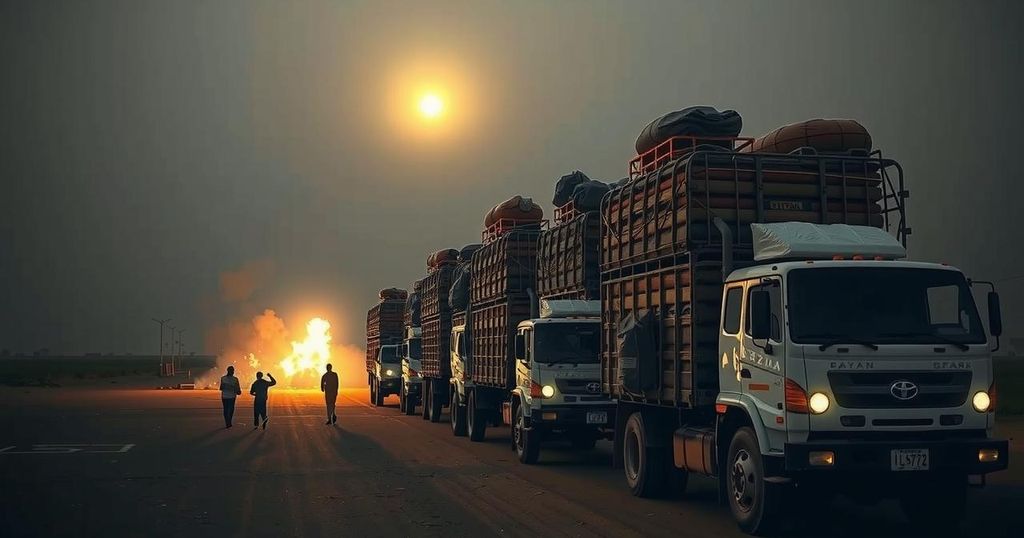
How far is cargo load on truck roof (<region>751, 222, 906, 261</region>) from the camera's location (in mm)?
11180

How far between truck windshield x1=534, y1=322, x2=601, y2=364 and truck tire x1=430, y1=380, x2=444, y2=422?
14.3m

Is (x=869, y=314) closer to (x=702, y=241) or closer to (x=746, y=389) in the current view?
(x=746, y=389)

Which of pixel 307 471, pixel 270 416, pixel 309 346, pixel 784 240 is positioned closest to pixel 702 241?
pixel 784 240

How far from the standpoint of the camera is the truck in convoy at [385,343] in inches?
1743

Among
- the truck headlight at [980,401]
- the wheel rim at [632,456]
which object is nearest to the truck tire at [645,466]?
the wheel rim at [632,456]

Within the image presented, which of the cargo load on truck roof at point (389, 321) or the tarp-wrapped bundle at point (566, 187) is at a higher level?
the tarp-wrapped bundle at point (566, 187)

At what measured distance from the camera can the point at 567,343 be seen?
18609mm

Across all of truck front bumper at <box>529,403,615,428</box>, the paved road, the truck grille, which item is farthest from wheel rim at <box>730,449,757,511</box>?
truck front bumper at <box>529,403,615,428</box>

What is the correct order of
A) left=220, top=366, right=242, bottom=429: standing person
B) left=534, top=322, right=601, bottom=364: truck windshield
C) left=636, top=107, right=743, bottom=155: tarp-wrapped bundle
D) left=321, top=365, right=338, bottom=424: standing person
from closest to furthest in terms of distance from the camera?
left=636, top=107, right=743, bottom=155: tarp-wrapped bundle → left=534, top=322, right=601, bottom=364: truck windshield → left=220, top=366, right=242, bottom=429: standing person → left=321, top=365, right=338, bottom=424: standing person

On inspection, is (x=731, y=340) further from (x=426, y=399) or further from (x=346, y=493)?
(x=426, y=399)

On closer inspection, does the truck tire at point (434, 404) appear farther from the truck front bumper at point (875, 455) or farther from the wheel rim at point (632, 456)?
the truck front bumper at point (875, 455)

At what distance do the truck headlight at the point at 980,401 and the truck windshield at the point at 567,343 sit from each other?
8916 mm

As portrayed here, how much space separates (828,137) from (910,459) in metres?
5.47

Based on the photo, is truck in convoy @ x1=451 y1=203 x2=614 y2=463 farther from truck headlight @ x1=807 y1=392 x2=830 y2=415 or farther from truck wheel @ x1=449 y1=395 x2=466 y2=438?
truck headlight @ x1=807 y1=392 x2=830 y2=415
